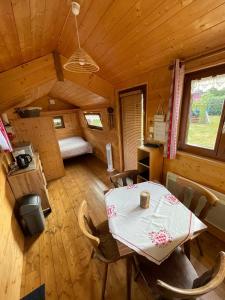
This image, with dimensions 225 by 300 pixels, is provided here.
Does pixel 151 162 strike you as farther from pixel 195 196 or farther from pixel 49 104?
pixel 49 104

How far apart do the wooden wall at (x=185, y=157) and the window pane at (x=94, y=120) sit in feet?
6.17

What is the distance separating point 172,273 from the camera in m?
1.06

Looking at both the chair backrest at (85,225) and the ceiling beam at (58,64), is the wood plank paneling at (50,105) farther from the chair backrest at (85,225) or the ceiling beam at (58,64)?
the chair backrest at (85,225)

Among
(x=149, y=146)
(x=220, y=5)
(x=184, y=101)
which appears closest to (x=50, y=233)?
(x=149, y=146)

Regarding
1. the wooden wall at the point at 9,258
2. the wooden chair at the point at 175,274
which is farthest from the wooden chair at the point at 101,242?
the wooden wall at the point at 9,258

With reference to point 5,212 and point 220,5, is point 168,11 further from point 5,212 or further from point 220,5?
point 5,212

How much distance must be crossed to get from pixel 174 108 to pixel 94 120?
10.4ft

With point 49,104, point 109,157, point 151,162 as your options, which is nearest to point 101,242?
point 151,162

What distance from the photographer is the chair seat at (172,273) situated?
1.00 meters

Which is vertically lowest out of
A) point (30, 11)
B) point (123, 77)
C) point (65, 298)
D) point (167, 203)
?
point (65, 298)

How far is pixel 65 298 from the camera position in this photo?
1.34 meters

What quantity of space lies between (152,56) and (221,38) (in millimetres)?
742

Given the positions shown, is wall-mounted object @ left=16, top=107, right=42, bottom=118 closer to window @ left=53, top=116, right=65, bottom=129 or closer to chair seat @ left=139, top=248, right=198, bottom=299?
window @ left=53, top=116, right=65, bottom=129

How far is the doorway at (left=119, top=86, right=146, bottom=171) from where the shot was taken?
256 cm
